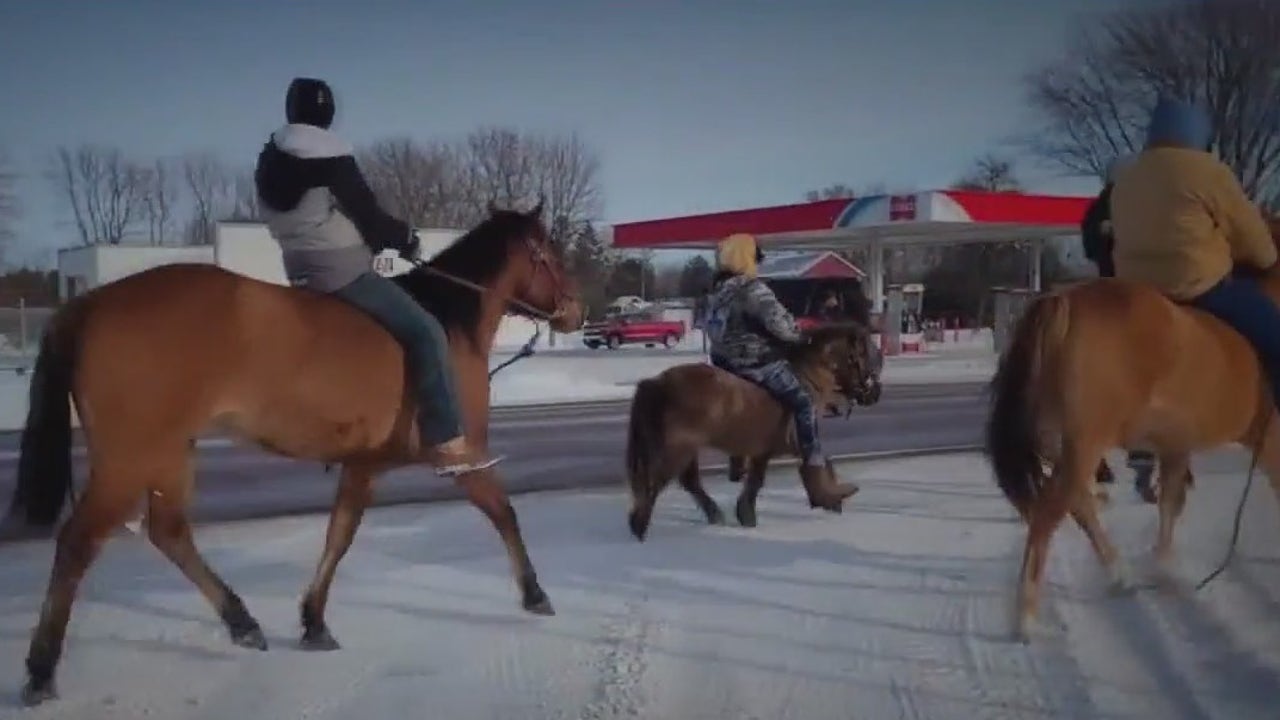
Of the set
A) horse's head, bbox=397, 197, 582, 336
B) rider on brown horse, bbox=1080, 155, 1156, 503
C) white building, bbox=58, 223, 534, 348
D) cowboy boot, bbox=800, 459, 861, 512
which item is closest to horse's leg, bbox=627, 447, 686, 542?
cowboy boot, bbox=800, 459, 861, 512

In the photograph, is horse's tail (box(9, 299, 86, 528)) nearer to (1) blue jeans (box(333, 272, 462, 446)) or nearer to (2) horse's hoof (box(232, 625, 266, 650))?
(2) horse's hoof (box(232, 625, 266, 650))

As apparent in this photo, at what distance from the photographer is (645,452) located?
7.57 metres

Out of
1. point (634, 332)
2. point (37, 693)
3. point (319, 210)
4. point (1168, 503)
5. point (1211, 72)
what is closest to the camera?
point (37, 693)

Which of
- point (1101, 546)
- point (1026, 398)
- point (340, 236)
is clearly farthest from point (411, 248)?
point (1101, 546)

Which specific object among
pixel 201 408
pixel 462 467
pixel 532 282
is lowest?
pixel 462 467

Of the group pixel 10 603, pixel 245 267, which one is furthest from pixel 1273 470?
pixel 245 267

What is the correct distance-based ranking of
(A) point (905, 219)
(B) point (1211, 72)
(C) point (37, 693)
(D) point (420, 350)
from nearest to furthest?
(C) point (37, 693) → (D) point (420, 350) → (B) point (1211, 72) → (A) point (905, 219)

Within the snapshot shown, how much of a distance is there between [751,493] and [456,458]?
3.24 metres

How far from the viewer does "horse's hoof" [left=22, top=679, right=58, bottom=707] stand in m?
4.38

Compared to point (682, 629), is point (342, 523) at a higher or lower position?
higher

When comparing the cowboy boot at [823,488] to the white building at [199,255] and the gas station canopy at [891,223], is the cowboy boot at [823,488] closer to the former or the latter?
the white building at [199,255]

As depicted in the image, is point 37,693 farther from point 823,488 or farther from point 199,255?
point 199,255

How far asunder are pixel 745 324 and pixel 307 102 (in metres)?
3.69

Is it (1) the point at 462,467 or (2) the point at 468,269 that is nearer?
(1) the point at 462,467
